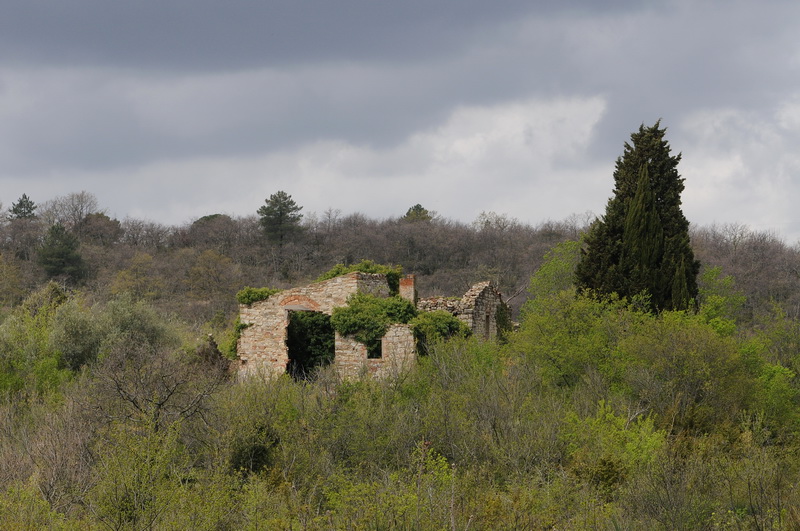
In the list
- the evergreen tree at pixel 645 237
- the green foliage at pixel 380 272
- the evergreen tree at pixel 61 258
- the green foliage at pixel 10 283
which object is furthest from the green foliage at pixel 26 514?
the evergreen tree at pixel 61 258

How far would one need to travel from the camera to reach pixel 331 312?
2267cm

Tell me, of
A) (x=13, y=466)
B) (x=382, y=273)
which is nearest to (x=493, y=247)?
(x=382, y=273)

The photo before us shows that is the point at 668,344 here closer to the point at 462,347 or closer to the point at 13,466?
the point at 462,347

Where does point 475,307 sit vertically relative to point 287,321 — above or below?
above

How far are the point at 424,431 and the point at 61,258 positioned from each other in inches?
1785

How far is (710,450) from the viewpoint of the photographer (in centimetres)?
1388

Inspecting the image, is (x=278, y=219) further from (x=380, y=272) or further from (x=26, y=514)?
(x=26, y=514)

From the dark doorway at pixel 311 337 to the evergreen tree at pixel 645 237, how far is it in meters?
8.46

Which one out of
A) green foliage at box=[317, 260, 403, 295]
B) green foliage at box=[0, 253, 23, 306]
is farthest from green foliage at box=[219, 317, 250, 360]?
green foliage at box=[0, 253, 23, 306]

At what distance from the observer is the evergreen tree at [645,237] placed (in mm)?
25844

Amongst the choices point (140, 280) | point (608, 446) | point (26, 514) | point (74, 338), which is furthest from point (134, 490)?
point (140, 280)

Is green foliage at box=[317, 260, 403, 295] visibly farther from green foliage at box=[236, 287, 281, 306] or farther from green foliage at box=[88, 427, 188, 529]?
green foliage at box=[88, 427, 188, 529]

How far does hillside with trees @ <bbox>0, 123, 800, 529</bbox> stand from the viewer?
971 cm

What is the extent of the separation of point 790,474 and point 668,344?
163 inches
